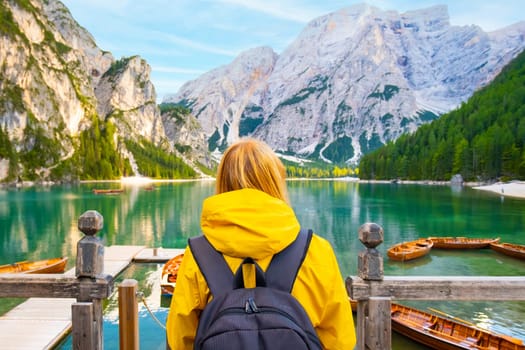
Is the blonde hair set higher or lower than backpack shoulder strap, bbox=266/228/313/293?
higher

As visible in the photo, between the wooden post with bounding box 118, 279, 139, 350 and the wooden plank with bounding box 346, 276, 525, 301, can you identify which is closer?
the wooden plank with bounding box 346, 276, 525, 301

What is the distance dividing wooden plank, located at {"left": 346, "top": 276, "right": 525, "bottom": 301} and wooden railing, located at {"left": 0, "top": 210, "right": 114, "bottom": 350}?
2.91 meters

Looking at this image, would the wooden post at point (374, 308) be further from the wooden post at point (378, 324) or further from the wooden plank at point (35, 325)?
the wooden plank at point (35, 325)

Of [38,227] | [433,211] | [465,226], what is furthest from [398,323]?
[433,211]

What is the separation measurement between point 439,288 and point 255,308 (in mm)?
3102

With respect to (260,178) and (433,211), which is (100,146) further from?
(260,178)

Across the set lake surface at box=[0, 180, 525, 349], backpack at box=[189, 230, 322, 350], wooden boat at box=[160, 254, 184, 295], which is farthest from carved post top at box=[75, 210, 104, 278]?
wooden boat at box=[160, 254, 184, 295]

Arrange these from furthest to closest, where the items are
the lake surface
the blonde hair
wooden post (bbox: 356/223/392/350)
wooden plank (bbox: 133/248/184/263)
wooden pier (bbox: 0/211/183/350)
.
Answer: wooden plank (bbox: 133/248/184/263) < the lake surface < wooden pier (bbox: 0/211/183/350) < wooden post (bbox: 356/223/392/350) < the blonde hair

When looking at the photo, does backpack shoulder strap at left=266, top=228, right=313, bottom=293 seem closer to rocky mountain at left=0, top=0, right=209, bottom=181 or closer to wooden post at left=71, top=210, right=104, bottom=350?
wooden post at left=71, top=210, right=104, bottom=350

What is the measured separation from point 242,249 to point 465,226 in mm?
47694

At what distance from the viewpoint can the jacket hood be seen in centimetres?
229

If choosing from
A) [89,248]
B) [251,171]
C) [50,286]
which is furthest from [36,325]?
[251,171]

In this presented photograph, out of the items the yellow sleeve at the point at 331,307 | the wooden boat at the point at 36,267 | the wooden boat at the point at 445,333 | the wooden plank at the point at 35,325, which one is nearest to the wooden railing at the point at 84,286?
the yellow sleeve at the point at 331,307

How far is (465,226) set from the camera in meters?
43.5
